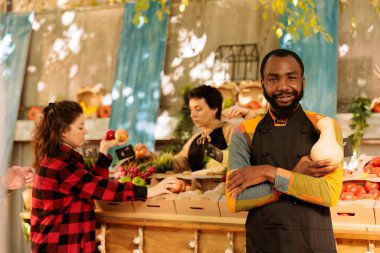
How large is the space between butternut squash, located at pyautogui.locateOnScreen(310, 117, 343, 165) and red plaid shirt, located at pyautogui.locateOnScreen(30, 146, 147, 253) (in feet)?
4.03

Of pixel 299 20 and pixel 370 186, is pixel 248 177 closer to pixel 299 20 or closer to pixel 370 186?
pixel 370 186

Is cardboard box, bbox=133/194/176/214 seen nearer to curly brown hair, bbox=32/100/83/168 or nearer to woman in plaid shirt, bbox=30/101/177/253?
woman in plaid shirt, bbox=30/101/177/253

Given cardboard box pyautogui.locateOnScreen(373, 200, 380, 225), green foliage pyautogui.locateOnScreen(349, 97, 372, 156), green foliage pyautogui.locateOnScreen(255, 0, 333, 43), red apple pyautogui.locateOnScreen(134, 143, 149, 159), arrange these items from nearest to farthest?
cardboard box pyautogui.locateOnScreen(373, 200, 380, 225)
red apple pyautogui.locateOnScreen(134, 143, 149, 159)
green foliage pyautogui.locateOnScreen(255, 0, 333, 43)
green foliage pyautogui.locateOnScreen(349, 97, 372, 156)

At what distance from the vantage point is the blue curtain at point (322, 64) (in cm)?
490

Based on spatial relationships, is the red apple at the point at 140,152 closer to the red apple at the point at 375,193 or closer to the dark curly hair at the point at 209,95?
the dark curly hair at the point at 209,95

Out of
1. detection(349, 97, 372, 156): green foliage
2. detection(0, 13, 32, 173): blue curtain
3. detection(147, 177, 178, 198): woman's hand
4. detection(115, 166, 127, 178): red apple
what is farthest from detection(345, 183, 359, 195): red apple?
detection(0, 13, 32, 173): blue curtain

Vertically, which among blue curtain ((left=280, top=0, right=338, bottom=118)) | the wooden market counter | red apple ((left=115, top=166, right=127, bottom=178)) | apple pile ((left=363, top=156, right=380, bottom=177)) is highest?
blue curtain ((left=280, top=0, right=338, bottom=118))

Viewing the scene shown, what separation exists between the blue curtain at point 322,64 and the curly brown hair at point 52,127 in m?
2.88

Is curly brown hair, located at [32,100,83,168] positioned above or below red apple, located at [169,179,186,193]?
above

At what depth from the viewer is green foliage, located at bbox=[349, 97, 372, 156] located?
15.9 feet

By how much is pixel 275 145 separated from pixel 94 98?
4747 millimetres

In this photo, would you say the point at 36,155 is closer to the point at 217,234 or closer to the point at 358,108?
the point at 217,234

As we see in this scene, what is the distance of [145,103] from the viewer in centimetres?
567

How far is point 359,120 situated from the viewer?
4.86 m
